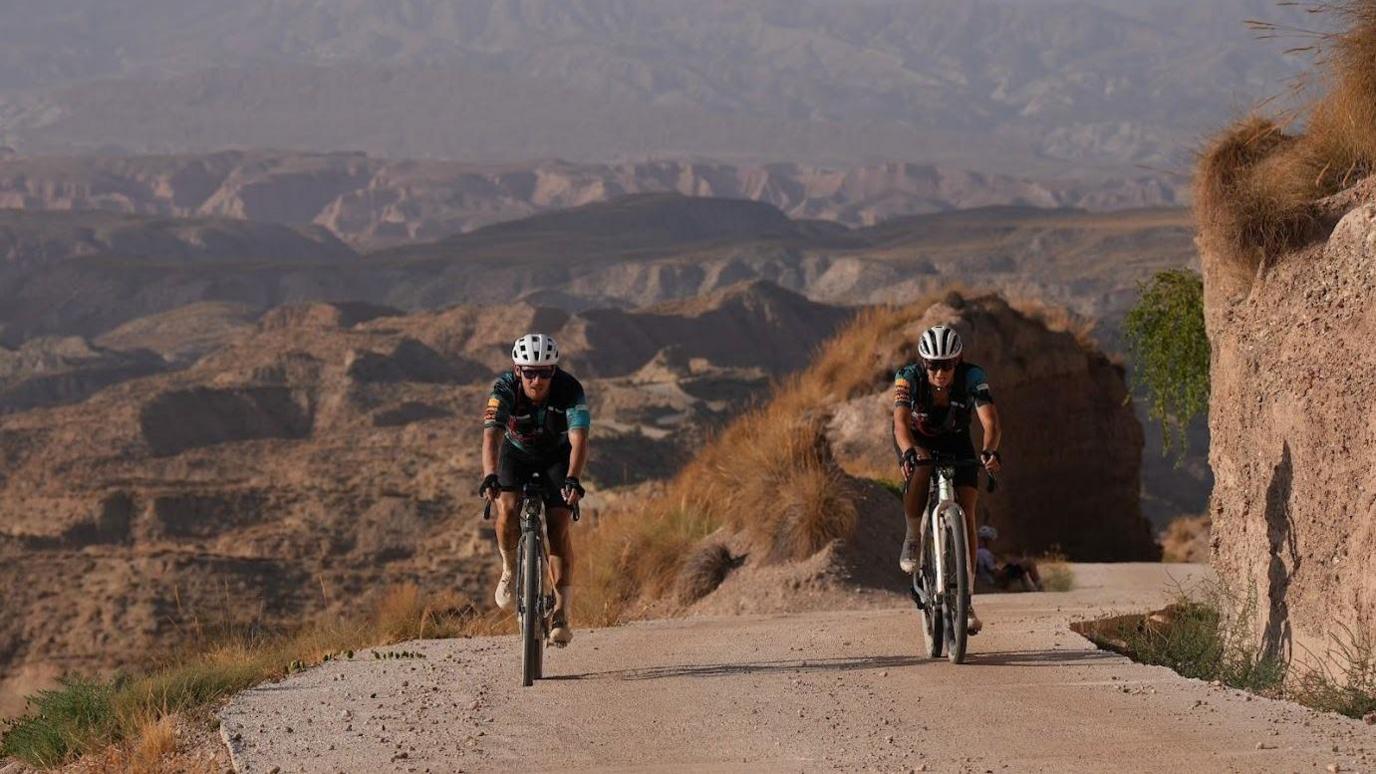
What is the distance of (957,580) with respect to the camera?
11.2 m

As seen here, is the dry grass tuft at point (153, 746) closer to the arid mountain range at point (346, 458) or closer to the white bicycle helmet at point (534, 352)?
the white bicycle helmet at point (534, 352)

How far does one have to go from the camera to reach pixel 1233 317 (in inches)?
479

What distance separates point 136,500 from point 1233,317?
4756 centimetres

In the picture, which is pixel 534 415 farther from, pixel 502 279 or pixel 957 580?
pixel 502 279

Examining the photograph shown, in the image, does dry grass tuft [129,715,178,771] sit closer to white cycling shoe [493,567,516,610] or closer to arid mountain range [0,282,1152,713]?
white cycling shoe [493,567,516,610]

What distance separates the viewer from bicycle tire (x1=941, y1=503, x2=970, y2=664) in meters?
11.1

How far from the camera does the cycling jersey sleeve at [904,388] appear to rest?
37.1ft

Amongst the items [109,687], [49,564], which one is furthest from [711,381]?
[109,687]

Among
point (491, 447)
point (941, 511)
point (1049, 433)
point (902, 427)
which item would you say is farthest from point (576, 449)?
point (1049, 433)

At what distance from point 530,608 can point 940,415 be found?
270 cm

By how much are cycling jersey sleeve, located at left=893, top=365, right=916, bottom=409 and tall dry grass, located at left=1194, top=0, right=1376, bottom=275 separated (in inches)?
88.4

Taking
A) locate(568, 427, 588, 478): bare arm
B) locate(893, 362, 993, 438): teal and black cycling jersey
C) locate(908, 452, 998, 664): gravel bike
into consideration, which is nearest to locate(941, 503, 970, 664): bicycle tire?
locate(908, 452, 998, 664): gravel bike

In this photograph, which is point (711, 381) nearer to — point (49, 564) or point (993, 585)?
point (49, 564)

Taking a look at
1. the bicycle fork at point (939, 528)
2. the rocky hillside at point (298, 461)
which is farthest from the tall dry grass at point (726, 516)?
the bicycle fork at point (939, 528)
